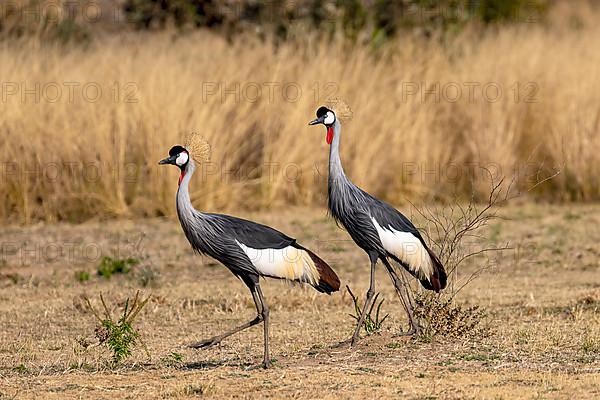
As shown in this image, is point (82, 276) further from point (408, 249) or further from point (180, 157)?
point (408, 249)

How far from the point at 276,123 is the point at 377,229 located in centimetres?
696

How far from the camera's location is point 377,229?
7254mm

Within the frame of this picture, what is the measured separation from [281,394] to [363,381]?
48cm

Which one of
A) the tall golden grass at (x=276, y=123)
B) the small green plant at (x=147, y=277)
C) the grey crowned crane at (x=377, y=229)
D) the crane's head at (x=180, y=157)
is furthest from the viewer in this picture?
the tall golden grass at (x=276, y=123)

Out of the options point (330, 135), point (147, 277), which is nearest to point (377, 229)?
point (330, 135)

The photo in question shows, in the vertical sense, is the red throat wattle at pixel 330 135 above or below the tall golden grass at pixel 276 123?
below

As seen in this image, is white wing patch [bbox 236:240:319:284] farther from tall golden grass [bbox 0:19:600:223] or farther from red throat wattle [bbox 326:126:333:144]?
tall golden grass [bbox 0:19:600:223]

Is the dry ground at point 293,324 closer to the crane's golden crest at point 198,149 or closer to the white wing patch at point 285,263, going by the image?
the white wing patch at point 285,263

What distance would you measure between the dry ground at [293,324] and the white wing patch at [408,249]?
0.47 meters

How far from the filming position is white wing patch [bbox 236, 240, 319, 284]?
6.94 metres

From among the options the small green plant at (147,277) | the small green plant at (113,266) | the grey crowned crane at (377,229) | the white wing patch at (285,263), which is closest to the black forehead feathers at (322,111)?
the grey crowned crane at (377,229)

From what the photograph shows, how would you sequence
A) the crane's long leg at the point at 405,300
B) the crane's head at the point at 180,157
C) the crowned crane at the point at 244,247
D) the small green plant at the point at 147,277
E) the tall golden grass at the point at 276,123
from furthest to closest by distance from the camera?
the tall golden grass at the point at 276,123 → the small green plant at the point at 147,277 → the crane's long leg at the point at 405,300 → the crane's head at the point at 180,157 → the crowned crane at the point at 244,247

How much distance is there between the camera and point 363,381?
6543mm

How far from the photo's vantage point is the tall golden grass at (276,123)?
13.3 m
